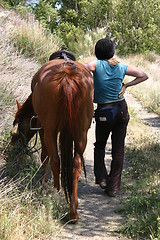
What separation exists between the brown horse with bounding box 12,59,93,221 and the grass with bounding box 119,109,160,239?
0.67 meters

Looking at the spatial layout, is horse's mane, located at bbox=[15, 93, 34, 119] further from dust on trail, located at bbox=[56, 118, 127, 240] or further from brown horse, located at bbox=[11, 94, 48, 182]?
dust on trail, located at bbox=[56, 118, 127, 240]

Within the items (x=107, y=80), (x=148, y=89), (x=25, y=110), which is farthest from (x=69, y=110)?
(x=148, y=89)

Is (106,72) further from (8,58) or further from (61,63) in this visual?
(8,58)

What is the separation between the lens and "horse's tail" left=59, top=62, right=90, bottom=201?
334 centimetres

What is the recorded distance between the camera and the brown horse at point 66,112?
337cm

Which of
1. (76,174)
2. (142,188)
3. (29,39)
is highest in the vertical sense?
(29,39)

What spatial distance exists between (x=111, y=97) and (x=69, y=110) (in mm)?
1074

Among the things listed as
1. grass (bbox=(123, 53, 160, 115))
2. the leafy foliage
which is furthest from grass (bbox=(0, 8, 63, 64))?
the leafy foliage

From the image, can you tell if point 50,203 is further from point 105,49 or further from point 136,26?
point 136,26

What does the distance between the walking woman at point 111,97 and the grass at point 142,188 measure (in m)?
0.41

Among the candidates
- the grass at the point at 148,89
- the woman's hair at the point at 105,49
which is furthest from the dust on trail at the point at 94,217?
the grass at the point at 148,89

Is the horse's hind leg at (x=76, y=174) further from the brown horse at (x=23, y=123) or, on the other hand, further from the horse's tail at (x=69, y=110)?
the brown horse at (x=23, y=123)

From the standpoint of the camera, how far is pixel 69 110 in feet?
11.0

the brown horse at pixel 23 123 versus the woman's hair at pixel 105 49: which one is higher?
the woman's hair at pixel 105 49
